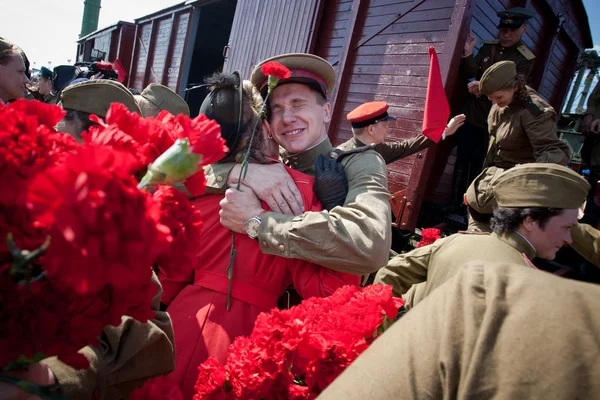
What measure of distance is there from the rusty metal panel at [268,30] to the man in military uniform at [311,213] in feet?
17.5

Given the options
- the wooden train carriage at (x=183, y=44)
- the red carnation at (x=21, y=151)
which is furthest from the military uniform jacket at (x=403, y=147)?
the wooden train carriage at (x=183, y=44)

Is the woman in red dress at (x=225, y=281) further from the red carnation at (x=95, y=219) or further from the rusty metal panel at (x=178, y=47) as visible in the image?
the rusty metal panel at (x=178, y=47)

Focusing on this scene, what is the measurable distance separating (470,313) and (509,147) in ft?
14.9

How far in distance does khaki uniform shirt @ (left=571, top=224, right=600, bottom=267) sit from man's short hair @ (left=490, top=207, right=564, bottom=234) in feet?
5.26

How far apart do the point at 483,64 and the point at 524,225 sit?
136 inches

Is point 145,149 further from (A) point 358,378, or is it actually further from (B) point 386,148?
(B) point 386,148

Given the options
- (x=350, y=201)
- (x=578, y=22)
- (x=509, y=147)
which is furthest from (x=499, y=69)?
(x=578, y=22)

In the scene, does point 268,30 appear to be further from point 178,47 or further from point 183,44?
point 178,47

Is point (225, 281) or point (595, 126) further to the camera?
point (595, 126)

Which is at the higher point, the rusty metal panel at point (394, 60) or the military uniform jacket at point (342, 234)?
the rusty metal panel at point (394, 60)

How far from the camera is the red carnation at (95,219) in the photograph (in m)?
0.39

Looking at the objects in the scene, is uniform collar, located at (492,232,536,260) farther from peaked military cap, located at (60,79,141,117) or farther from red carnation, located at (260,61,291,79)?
peaked military cap, located at (60,79,141,117)

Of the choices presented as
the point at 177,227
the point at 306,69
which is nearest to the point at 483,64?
the point at 306,69

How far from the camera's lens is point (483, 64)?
189 inches
